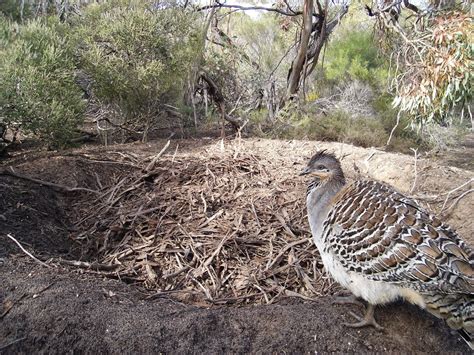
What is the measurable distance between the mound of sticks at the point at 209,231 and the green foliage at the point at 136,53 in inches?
117

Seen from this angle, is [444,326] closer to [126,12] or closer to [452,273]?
[452,273]

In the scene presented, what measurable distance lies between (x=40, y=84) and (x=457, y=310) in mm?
6814

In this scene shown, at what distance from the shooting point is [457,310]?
295 centimetres

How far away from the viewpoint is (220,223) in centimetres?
506

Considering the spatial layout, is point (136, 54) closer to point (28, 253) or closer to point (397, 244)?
point (28, 253)

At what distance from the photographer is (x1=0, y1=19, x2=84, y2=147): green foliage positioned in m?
7.07

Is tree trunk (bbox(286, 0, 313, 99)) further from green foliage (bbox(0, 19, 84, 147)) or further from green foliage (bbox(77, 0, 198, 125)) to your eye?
green foliage (bbox(0, 19, 84, 147))

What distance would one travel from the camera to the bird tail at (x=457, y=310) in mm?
2914

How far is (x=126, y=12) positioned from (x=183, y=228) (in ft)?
19.0

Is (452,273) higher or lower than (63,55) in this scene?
lower

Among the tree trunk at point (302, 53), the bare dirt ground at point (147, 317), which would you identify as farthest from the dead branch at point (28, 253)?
the tree trunk at point (302, 53)

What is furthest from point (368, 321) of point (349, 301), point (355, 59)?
point (355, 59)

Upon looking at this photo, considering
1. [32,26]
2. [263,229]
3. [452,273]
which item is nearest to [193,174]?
[263,229]

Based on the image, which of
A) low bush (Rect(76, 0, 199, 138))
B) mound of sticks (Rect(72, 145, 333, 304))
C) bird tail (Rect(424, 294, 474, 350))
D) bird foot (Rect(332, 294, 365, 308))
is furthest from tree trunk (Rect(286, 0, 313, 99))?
bird tail (Rect(424, 294, 474, 350))
